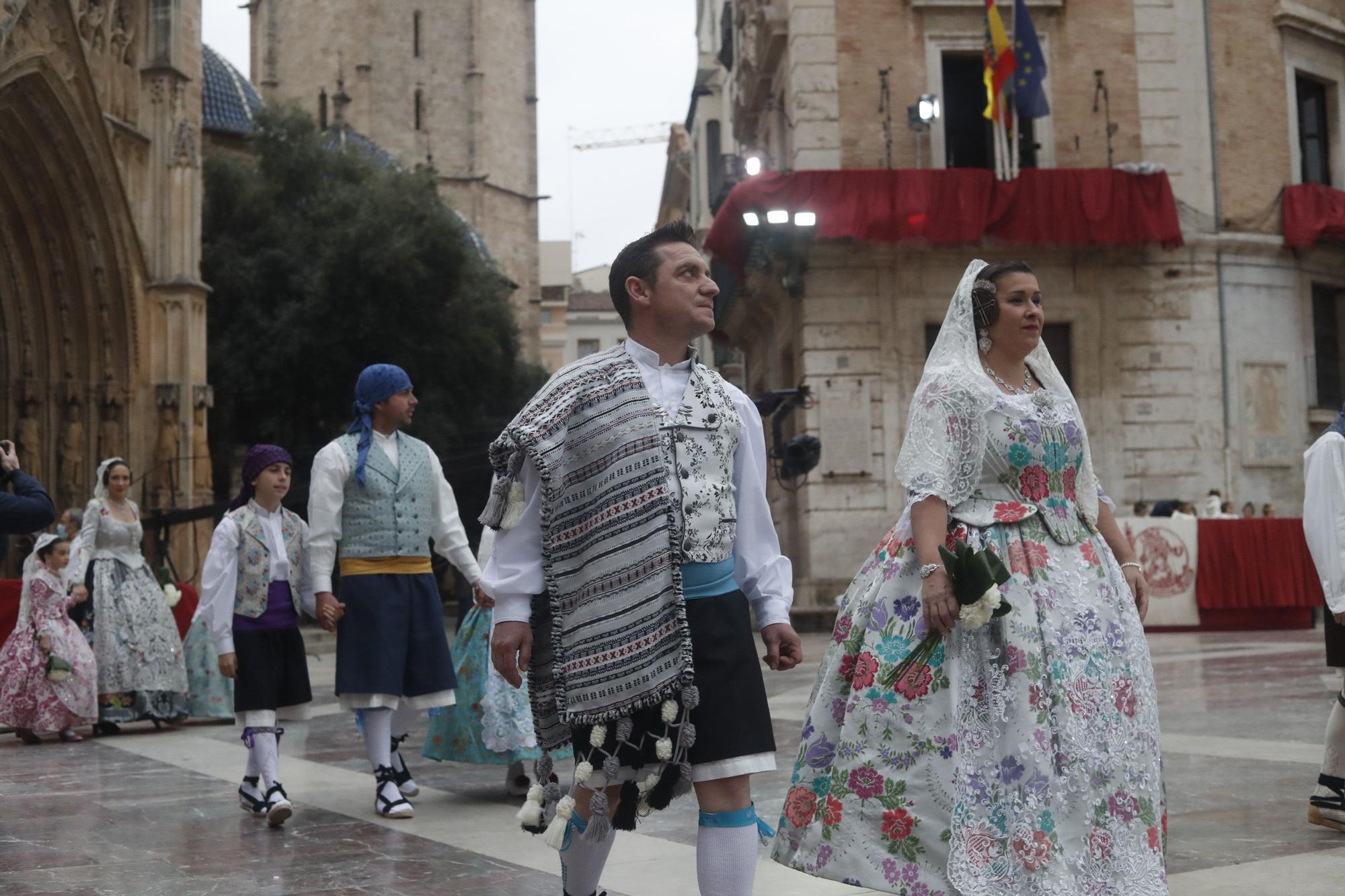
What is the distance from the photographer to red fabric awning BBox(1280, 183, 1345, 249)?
23094mm

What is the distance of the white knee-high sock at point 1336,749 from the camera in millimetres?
5430

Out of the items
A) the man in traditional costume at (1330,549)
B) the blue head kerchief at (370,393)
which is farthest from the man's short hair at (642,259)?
the blue head kerchief at (370,393)

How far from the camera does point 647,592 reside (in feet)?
11.4

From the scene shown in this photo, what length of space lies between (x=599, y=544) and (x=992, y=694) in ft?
3.81

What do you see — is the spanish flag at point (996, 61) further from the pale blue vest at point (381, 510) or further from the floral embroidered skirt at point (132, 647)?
the pale blue vest at point (381, 510)

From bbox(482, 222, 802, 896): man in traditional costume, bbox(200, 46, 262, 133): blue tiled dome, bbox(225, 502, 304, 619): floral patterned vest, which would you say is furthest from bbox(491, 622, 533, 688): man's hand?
bbox(200, 46, 262, 133): blue tiled dome

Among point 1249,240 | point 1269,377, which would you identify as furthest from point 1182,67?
point 1269,377

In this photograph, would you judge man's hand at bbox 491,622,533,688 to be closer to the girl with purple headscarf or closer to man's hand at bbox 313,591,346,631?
man's hand at bbox 313,591,346,631

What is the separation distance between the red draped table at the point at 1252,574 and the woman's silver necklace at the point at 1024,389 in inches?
615

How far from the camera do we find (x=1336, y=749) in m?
5.50

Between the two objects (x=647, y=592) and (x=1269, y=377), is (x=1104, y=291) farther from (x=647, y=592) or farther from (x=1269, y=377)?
(x=647, y=592)

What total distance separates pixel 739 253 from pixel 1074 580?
65.4 ft

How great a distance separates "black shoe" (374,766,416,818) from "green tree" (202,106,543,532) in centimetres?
2429

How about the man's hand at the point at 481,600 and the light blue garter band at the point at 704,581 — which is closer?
the light blue garter band at the point at 704,581
